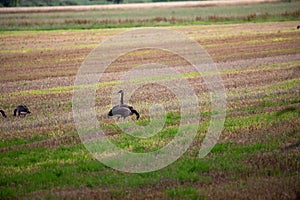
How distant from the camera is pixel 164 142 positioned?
10250mm

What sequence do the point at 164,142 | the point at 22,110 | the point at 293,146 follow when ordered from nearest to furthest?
the point at 293,146 → the point at 164,142 → the point at 22,110

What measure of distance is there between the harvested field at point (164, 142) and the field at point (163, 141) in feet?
0.06

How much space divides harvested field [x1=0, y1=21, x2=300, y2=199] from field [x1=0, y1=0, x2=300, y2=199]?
0.06ft

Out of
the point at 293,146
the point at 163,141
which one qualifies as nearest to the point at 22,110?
the point at 163,141

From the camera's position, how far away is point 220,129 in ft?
36.7

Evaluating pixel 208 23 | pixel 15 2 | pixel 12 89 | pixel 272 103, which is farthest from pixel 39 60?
pixel 15 2

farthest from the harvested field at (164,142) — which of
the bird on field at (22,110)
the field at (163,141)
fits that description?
the bird on field at (22,110)

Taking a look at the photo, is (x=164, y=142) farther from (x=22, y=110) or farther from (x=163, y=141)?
(x=22, y=110)

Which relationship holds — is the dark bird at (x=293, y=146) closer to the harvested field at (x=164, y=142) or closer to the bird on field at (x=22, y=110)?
the harvested field at (x=164, y=142)

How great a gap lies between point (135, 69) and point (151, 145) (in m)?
12.3

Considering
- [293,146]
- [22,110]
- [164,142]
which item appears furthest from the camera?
[22,110]

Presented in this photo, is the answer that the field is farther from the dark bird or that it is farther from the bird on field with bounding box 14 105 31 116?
the bird on field with bounding box 14 105 31 116

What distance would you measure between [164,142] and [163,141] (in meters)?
0.07

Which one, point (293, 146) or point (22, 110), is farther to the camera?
point (22, 110)
